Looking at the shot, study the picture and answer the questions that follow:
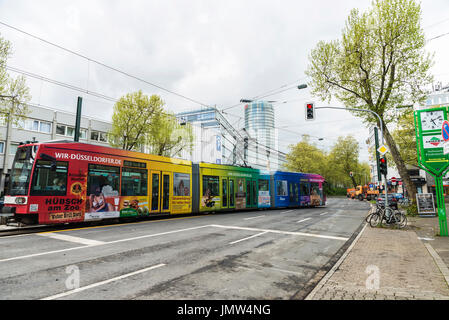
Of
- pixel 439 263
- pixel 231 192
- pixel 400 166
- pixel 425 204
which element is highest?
pixel 400 166

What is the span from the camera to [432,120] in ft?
32.6

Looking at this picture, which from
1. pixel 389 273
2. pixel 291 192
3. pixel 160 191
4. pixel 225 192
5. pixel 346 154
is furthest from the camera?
pixel 346 154

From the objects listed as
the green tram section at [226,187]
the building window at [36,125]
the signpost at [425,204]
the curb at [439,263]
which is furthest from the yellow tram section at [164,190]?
the building window at [36,125]

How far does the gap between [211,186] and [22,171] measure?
10429 millimetres

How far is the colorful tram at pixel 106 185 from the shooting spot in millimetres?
9570


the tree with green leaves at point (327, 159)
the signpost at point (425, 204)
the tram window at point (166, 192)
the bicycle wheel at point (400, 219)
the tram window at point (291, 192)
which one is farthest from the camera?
the tree with green leaves at point (327, 159)

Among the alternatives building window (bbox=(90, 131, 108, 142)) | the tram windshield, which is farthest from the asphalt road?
building window (bbox=(90, 131, 108, 142))

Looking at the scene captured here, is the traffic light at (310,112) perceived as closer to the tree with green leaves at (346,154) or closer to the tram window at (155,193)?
the tram window at (155,193)

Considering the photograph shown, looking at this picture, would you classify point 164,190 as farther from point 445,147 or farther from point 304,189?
point 304,189

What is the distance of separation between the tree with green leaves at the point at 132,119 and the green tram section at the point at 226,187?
13342 millimetres

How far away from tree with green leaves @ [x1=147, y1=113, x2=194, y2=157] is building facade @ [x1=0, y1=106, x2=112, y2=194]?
29.7ft

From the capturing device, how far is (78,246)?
7133 mm

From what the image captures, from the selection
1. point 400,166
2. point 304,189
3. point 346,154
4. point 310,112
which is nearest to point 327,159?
point 346,154
